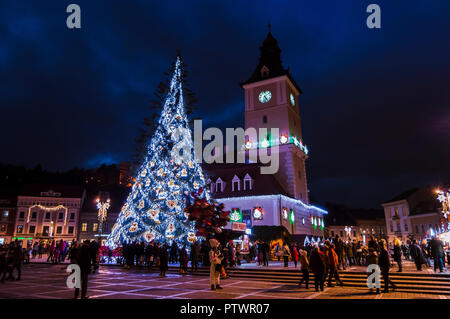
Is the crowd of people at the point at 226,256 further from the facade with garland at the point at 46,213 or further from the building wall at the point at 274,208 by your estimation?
the facade with garland at the point at 46,213

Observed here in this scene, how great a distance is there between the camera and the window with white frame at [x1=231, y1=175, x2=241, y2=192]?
3741 centimetres

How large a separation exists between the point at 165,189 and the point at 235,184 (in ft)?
60.8

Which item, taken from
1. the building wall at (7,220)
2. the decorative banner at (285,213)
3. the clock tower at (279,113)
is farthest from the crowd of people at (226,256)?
the building wall at (7,220)

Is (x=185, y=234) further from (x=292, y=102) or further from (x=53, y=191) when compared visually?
(x=53, y=191)

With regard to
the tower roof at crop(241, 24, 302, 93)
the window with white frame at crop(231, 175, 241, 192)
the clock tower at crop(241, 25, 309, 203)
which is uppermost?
the tower roof at crop(241, 24, 302, 93)

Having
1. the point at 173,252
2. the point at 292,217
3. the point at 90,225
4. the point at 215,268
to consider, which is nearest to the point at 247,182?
the point at 292,217

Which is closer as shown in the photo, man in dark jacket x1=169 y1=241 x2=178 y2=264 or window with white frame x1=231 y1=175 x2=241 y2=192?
man in dark jacket x1=169 y1=241 x2=178 y2=264

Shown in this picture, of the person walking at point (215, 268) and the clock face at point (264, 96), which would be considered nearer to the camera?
the person walking at point (215, 268)

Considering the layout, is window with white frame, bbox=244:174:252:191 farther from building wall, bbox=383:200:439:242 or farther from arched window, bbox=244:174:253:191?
building wall, bbox=383:200:439:242

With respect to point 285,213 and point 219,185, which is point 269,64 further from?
point 285,213

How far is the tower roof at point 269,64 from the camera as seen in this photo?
143 feet

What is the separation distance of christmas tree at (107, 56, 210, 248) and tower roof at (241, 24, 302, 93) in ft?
82.7

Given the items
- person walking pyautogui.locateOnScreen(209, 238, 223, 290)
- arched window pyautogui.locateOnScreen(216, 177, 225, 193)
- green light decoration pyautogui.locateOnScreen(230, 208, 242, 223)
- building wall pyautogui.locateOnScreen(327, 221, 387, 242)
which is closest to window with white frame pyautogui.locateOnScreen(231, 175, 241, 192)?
arched window pyautogui.locateOnScreen(216, 177, 225, 193)

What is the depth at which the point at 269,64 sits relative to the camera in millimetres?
45344
